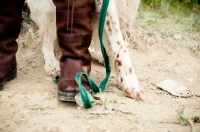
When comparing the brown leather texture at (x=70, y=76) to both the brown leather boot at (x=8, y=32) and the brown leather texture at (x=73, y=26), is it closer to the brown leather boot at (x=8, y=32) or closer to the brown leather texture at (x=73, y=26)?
the brown leather texture at (x=73, y=26)

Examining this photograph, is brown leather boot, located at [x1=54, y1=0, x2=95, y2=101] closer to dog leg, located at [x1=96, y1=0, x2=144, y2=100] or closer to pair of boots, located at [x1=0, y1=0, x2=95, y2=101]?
pair of boots, located at [x1=0, y1=0, x2=95, y2=101]

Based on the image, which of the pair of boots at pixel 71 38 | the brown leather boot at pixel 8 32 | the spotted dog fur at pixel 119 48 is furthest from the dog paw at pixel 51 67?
the pair of boots at pixel 71 38

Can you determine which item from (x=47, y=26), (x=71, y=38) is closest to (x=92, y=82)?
(x=71, y=38)

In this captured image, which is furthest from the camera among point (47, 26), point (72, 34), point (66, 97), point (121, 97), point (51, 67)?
point (47, 26)

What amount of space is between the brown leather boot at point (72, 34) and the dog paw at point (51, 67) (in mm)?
518

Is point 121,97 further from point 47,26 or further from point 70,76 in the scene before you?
A: point 47,26

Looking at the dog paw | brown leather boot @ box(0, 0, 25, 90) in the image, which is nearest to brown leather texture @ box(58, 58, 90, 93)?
brown leather boot @ box(0, 0, 25, 90)

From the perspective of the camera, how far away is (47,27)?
8.79 ft

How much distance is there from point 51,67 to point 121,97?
2.43 ft

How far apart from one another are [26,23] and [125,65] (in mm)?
1482

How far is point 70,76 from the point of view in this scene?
1.82 m

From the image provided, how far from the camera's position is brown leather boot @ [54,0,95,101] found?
1.82 meters

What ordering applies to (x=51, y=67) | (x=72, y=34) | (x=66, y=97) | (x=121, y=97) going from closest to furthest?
1. (x=66, y=97)
2. (x=72, y=34)
3. (x=121, y=97)
4. (x=51, y=67)

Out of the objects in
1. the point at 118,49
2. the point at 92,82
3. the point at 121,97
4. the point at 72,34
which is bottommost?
the point at 121,97
